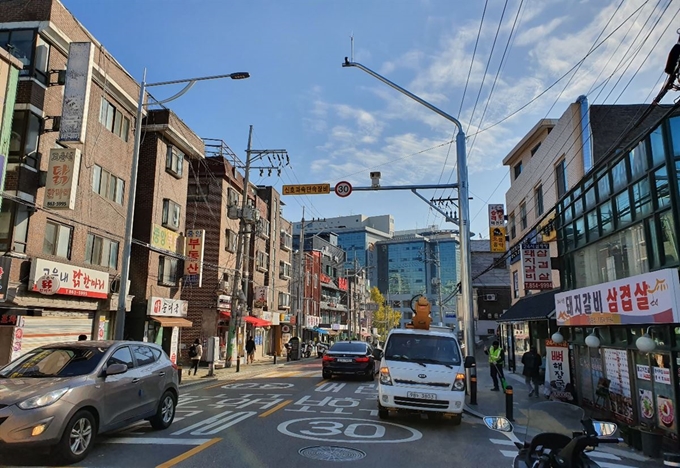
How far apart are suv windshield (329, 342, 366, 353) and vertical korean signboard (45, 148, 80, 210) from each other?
11.6 m

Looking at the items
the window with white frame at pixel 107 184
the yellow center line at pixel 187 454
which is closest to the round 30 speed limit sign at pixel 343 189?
the yellow center line at pixel 187 454

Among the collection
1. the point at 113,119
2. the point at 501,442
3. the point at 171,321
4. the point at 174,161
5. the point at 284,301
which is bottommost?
the point at 501,442

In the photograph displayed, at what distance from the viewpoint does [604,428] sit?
13.7ft

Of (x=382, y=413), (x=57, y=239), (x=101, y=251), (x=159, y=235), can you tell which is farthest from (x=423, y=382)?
(x=159, y=235)

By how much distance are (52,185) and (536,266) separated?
17.5 meters

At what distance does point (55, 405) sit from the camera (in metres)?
6.38

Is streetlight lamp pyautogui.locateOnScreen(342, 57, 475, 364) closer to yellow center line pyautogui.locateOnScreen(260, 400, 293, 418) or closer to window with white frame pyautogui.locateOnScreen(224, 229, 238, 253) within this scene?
yellow center line pyautogui.locateOnScreen(260, 400, 293, 418)

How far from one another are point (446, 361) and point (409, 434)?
2.36 m

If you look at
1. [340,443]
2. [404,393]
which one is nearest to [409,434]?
[404,393]

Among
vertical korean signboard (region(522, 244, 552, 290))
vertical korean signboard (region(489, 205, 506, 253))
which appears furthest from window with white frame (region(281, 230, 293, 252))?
vertical korean signboard (region(522, 244, 552, 290))

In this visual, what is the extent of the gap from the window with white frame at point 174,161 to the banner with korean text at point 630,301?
20.1 metres

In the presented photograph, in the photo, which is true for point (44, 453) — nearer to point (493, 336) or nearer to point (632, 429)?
point (632, 429)

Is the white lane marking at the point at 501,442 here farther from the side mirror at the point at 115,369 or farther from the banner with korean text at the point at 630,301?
the side mirror at the point at 115,369

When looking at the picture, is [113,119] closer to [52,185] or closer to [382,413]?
[52,185]
